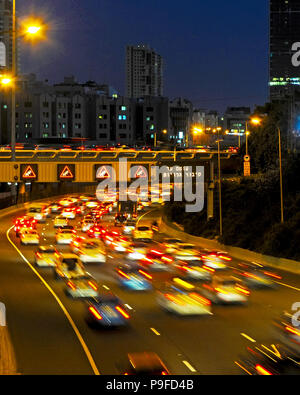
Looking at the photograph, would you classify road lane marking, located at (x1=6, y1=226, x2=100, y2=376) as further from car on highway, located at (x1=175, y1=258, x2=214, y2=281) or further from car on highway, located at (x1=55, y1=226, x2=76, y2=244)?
car on highway, located at (x1=55, y1=226, x2=76, y2=244)

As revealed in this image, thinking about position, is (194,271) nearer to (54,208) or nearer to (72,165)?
(72,165)

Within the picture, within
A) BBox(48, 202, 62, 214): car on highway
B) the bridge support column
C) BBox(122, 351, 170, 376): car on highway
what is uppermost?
the bridge support column

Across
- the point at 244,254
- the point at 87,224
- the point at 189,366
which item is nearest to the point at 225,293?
the point at 189,366

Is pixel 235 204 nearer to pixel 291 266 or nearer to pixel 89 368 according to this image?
pixel 291 266

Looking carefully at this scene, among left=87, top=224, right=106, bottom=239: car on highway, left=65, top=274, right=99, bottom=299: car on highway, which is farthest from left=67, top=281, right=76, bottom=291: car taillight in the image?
left=87, top=224, right=106, bottom=239: car on highway

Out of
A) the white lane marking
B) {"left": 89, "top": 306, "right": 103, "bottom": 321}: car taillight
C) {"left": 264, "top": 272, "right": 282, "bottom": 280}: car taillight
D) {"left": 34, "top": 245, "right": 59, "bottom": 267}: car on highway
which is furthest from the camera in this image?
{"left": 34, "top": 245, "right": 59, "bottom": 267}: car on highway

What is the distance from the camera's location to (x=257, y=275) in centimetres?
3353

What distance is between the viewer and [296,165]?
56812mm

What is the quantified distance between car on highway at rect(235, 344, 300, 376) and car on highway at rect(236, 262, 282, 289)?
41.0 ft

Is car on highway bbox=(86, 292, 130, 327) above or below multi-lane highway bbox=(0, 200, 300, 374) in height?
above

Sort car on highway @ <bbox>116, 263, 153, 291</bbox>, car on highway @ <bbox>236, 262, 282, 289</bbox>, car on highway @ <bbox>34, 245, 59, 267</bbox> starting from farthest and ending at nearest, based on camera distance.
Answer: car on highway @ <bbox>34, 245, 59, 267</bbox> → car on highway @ <bbox>236, 262, 282, 289</bbox> → car on highway @ <bbox>116, 263, 153, 291</bbox>

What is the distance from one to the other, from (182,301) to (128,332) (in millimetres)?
3796

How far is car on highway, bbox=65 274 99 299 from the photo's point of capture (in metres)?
25.3

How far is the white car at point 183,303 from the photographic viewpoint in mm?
22688
